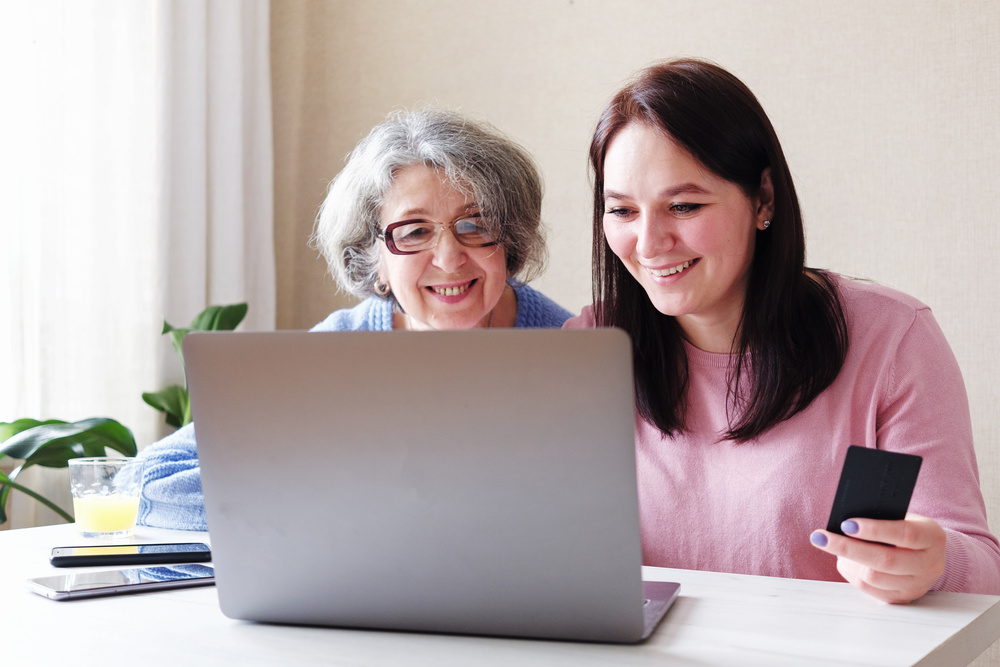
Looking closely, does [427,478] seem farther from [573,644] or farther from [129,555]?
[129,555]

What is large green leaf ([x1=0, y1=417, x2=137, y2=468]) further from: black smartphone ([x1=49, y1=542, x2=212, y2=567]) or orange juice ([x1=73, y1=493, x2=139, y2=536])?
black smartphone ([x1=49, y1=542, x2=212, y2=567])

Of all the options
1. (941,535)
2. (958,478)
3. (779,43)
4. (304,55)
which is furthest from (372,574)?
(304,55)

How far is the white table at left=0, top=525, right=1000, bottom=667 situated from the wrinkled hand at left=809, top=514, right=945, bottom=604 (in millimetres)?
19

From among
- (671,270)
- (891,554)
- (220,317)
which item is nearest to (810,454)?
(671,270)

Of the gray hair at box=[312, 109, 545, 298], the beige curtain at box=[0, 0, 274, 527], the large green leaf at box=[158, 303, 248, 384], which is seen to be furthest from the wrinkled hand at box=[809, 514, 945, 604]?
the beige curtain at box=[0, 0, 274, 527]

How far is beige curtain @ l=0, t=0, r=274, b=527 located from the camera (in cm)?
228

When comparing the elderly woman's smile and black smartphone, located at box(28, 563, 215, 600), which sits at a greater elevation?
the elderly woman's smile

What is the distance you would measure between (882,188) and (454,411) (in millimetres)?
1633

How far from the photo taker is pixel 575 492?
2.36 ft

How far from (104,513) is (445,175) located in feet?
2.53

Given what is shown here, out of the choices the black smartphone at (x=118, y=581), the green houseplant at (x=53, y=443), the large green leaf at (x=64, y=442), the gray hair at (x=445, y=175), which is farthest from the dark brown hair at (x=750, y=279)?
the large green leaf at (x=64, y=442)

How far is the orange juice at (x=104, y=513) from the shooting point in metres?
1.27

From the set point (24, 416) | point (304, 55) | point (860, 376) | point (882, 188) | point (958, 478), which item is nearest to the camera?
point (958, 478)

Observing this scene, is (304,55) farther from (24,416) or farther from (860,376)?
(860,376)
